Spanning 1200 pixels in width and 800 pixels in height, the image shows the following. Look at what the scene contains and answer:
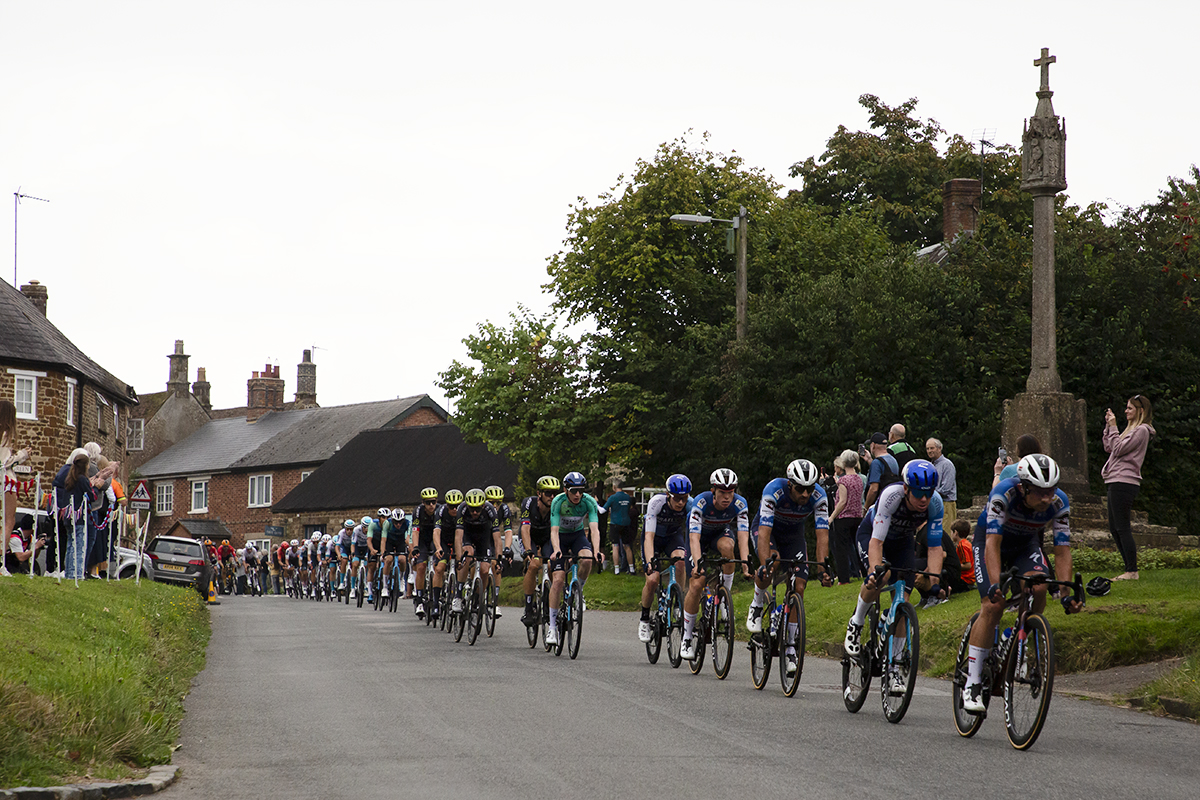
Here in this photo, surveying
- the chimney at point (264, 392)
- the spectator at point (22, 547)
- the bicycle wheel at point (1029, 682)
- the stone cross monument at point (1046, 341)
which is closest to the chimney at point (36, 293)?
the spectator at point (22, 547)

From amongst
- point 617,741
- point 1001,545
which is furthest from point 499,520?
point 1001,545

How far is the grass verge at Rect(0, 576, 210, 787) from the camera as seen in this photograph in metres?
7.88

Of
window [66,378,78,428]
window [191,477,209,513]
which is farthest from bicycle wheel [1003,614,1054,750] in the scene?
window [191,477,209,513]

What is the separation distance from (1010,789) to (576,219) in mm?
37604

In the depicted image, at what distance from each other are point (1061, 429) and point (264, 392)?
257 ft

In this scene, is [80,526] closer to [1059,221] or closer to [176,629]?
[176,629]

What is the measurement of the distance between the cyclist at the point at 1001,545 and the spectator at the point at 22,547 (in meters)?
15.7

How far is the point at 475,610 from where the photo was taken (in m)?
19.2

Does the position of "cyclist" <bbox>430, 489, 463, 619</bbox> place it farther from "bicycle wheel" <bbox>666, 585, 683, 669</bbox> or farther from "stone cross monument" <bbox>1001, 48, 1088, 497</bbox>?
"stone cross monument" <bbox>1001, 48, 1088, 497</bbox>

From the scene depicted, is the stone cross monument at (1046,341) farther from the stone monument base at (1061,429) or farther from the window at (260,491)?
the window at (260,491)

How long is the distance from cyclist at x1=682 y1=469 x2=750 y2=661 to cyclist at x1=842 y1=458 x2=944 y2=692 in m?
2.56

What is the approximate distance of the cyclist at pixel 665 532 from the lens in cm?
1463

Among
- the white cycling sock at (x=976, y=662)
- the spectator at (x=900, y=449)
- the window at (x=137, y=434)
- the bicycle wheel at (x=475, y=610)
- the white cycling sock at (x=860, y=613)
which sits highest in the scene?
the window at (x=137, y=434)

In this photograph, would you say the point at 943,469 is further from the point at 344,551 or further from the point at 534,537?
the point at 344,551
